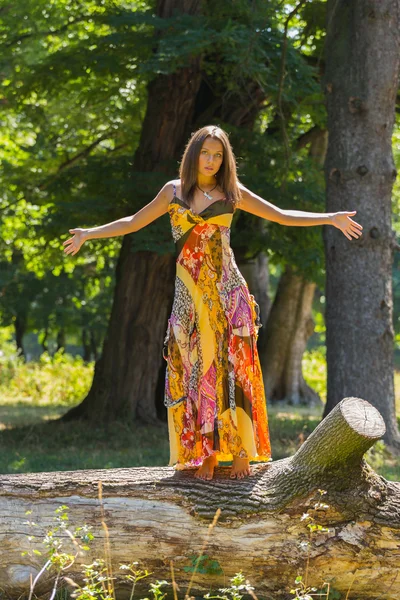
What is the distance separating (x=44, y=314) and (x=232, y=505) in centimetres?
2565

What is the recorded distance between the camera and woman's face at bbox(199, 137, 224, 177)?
214 inches

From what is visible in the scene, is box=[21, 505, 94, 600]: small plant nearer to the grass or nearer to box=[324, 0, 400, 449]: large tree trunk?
the grass

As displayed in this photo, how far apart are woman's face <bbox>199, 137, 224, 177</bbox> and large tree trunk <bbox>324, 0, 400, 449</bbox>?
445cm

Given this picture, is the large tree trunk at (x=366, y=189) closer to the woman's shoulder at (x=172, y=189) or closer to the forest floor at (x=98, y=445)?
the forest floor at (x=98, y=445)

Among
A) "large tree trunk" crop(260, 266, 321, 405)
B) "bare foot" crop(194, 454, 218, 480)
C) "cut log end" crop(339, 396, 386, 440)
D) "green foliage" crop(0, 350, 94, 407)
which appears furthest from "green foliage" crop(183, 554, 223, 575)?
"green foliage" crop(0, 350, 94, 407)

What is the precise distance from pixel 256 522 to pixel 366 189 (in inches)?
217

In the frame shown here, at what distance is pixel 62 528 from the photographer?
494 cm

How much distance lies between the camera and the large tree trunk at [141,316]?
1258 cm

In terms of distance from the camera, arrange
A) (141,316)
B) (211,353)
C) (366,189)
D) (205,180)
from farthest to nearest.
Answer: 1. (141,316)
2. (366,189)
3. (205,180)
4. (211,353)

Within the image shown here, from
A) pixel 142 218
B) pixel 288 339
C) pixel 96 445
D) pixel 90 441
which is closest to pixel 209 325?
pixel 142 218

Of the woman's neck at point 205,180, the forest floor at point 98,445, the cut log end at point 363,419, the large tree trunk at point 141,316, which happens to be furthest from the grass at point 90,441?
the woman's neck at point 205,180

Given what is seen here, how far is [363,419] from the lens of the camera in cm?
484

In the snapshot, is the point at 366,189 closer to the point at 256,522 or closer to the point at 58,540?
the point at 256,522

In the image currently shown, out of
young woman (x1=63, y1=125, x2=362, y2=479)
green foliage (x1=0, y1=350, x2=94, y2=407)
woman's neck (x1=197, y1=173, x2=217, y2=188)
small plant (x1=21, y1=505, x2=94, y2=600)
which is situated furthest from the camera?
green foliage (x1=0, y1=350, x2=94, y2=407)
